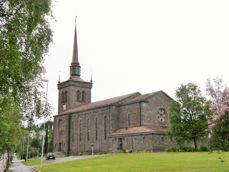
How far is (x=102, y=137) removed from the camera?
260 ft

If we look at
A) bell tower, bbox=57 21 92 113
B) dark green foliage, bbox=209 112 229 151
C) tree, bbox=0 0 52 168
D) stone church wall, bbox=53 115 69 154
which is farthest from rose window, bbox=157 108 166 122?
tree, bbox=0 0 52 168

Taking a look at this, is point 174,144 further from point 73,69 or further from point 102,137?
point 73,69

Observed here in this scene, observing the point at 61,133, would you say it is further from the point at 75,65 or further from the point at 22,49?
the point at 22,49

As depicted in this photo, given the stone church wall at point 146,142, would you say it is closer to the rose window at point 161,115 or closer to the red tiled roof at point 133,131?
the red tiled roof at point 133,131

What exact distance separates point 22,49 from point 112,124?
63919 mm

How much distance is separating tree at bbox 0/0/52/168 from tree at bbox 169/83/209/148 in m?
47.5

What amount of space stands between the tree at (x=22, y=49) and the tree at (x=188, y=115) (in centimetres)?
4753

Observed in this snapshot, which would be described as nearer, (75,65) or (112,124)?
(112,124)

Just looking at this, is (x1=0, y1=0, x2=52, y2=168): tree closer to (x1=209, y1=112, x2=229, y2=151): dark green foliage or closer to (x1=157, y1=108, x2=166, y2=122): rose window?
(x1=209, y1=112, x2=229, y2=151): dark green foliage

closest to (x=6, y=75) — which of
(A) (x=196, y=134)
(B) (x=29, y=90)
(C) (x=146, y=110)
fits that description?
(B) (x=29, y=90)

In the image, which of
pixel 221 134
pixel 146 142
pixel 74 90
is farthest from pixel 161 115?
pixel 221 134

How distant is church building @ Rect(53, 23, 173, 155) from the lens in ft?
222

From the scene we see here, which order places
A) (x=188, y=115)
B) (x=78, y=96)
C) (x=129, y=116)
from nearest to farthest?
(x=188, y=115), (x=129, y=116), (x=78, y=96)

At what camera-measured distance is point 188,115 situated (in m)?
62.7
